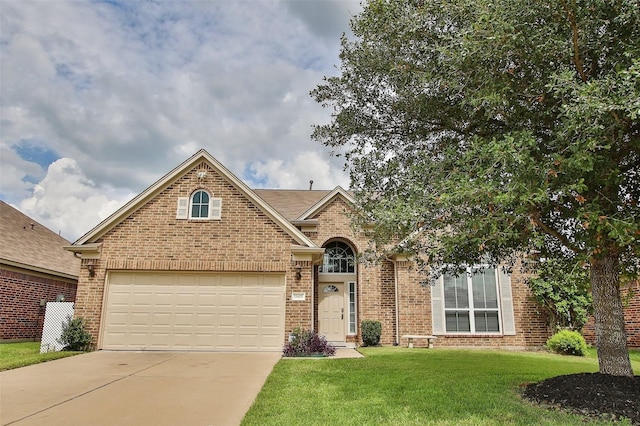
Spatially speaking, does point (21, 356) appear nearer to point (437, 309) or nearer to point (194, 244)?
point (194, 244)

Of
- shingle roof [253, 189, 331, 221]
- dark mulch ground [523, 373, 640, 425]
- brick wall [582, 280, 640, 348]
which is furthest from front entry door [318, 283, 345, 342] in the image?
dark mulch ground [523, 373, 640, 425]

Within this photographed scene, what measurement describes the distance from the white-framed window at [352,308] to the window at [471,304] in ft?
10.3

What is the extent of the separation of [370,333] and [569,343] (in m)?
6.07

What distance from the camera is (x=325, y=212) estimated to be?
15.9 metres

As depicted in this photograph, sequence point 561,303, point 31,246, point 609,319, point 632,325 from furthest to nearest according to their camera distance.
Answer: point 31,246, point 632,325, point 561,303, point 609,319

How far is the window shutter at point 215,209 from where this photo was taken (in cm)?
1296

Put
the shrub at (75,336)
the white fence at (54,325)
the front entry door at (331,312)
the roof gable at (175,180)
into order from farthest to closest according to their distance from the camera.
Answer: the front entry door at (331,312)
the roof gable at (175,180)
the white fence at (54,325)
the shrub at (75,336)

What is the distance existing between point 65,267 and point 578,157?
62.7 feet

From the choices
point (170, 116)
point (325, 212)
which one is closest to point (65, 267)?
point (170, 116)

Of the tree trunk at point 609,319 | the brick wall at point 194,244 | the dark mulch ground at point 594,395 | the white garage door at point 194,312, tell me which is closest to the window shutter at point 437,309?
the brick wall at point 194,244

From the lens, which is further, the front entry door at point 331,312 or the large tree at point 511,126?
the front entry door at point 331,312

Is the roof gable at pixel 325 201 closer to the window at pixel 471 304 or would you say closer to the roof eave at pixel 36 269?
the window at pixel 471 304

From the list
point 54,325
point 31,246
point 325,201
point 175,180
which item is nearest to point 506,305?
point 325,201

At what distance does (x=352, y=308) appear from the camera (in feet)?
50.9
